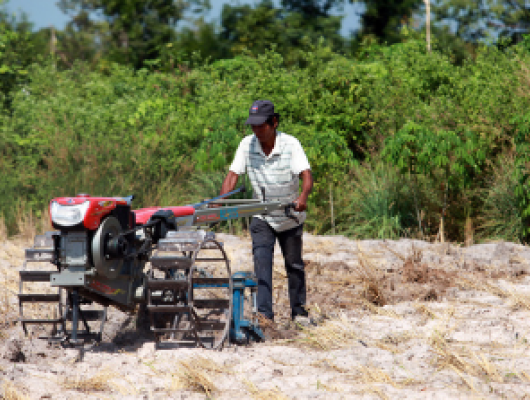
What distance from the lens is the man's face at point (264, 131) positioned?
19.6 ft

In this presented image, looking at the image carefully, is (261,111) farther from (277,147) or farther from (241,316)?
(241,316)

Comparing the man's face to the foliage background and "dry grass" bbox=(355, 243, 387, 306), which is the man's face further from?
the foliage background

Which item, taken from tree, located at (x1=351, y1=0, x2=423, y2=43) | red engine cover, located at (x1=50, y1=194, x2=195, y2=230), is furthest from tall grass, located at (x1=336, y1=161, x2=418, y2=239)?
tree, located at (x1=351, y1=0, x2=423, y2=43)

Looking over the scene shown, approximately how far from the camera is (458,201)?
11188 mm

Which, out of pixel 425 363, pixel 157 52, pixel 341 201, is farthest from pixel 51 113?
pixel 157 52

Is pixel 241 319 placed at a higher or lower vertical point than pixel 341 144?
lower

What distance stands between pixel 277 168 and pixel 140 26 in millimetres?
24026

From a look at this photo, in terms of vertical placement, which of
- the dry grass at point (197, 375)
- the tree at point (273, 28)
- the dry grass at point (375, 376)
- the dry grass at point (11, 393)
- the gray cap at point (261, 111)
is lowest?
the dry grass at point (375, 376)

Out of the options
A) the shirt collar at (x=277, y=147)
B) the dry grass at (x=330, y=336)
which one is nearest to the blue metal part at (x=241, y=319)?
the dry grass at (x=330, y=336)

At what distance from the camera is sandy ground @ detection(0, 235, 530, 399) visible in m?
4.26

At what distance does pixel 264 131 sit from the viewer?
600 centimetres

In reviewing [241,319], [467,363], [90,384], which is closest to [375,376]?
[467,363]

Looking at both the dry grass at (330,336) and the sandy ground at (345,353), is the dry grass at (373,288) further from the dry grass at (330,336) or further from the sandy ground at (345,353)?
the dry grass at (330,336)

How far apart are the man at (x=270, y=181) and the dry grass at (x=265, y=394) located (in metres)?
1.80
